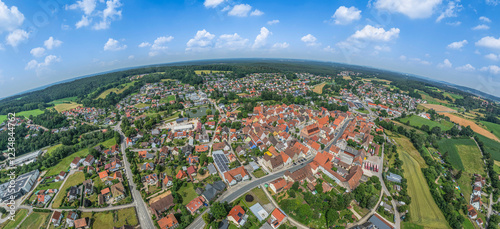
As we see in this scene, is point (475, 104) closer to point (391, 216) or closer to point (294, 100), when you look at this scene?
point (294, 100)

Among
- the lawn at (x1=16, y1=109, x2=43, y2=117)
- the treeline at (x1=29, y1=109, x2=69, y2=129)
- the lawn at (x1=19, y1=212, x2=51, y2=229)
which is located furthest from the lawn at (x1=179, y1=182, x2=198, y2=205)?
the lawn at (x1=16, y1=109, x2=43, y2=117)

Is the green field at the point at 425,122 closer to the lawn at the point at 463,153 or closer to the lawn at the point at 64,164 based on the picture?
the lawn at the point at 463,153

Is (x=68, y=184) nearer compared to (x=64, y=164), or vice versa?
(x=68, y=184)

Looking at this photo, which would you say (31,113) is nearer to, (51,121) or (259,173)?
(51,121)

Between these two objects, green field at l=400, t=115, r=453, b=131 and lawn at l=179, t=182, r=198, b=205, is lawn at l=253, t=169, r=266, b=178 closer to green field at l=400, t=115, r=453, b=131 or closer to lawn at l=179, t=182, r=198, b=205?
lawn at l=179, t=182, r=198, b=205

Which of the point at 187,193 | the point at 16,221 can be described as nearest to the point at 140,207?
the point at 187,193

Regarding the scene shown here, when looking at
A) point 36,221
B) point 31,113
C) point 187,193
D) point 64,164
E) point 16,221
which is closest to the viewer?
point 36,221
